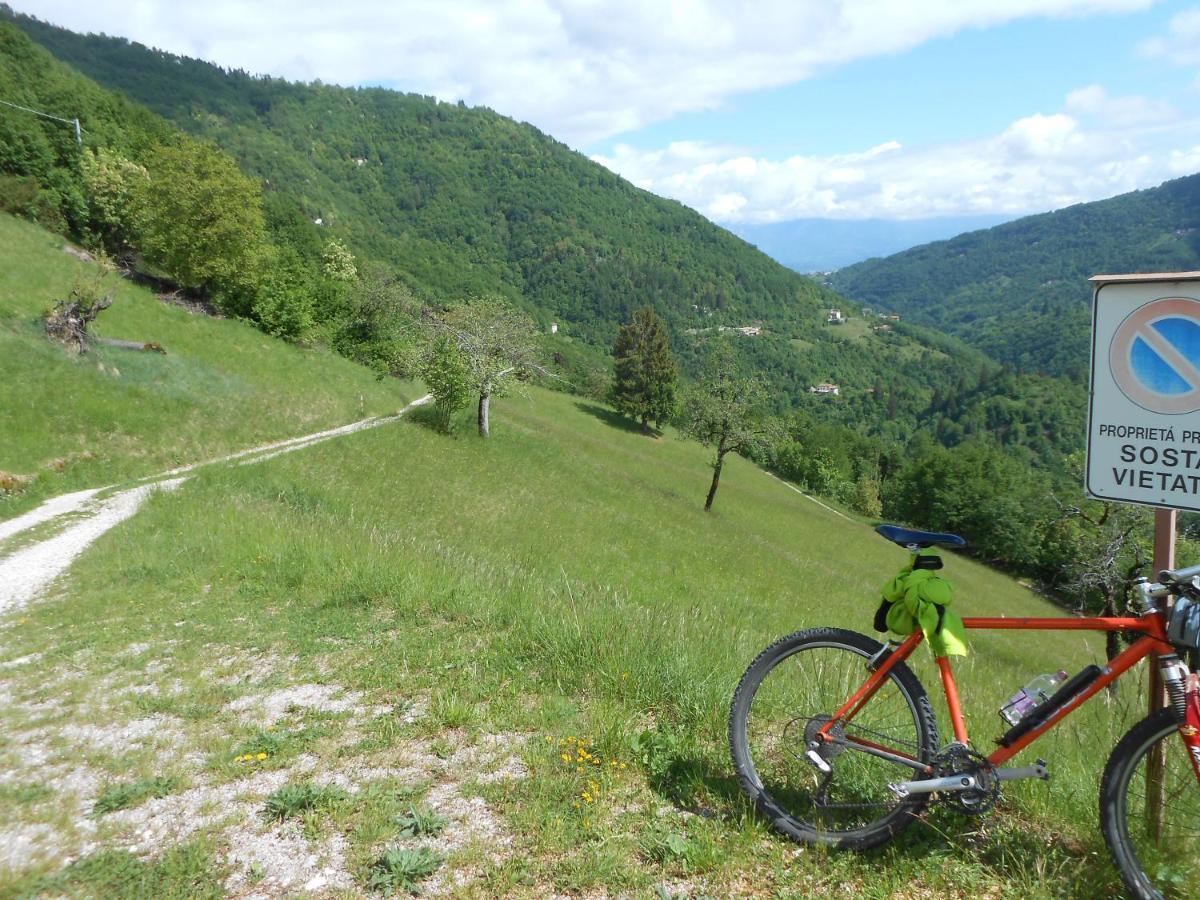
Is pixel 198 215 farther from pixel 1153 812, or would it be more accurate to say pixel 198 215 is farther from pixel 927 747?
pixel 1153 812

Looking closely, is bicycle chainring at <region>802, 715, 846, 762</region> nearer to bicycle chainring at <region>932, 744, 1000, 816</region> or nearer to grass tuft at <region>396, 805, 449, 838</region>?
bicycle chainring at <region>932, 744, 1000, 816</region>

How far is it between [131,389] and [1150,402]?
1101 inches

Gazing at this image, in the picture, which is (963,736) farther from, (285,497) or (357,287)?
(357,287)

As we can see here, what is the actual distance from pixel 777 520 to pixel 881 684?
138ft

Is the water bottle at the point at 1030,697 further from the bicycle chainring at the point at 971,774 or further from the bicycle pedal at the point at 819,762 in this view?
the bicycle pedal at the point at 819,762

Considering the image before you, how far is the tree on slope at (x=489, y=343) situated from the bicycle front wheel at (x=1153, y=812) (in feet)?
110

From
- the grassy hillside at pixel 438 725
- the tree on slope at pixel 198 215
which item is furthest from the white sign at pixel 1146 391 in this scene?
the tree on slope at pixel 198 215

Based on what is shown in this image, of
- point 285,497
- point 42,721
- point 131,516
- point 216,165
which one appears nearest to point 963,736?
point 42,721

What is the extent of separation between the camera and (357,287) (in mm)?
63562

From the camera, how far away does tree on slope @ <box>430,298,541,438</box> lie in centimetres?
3572

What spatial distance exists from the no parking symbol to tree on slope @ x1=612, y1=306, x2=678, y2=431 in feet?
207

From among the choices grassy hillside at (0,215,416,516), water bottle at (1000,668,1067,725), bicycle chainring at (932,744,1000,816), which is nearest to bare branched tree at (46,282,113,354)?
grassy hillside at (0,215,416,516)

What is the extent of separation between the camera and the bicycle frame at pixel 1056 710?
2877mm

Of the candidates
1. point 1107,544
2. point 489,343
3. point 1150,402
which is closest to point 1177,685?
point 1150,402
